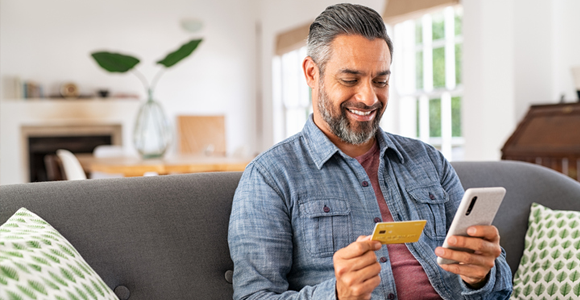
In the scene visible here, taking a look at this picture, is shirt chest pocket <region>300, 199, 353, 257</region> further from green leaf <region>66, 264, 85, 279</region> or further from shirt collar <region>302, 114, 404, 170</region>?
green leaf <region>66, 264, 85, 279</region>

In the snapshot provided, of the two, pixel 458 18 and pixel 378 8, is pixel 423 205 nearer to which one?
pixel 458 18

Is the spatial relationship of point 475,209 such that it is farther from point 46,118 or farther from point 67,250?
point 46,118

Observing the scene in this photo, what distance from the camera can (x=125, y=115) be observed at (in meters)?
7.71

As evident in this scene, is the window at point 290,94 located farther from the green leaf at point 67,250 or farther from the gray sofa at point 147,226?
the green leaf at point 67,250

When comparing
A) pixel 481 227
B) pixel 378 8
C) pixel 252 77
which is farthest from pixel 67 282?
pixel 252 77

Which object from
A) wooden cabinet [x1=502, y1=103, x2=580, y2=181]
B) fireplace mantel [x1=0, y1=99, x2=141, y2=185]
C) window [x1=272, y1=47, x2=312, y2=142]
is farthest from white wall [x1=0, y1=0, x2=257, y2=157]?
wooden cabinet [x1=502, y1=103, x2=580, y2=181]

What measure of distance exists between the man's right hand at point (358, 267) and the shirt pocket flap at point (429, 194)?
0.40m

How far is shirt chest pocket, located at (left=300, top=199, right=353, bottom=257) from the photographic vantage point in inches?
50.0

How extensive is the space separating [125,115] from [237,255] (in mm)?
6869

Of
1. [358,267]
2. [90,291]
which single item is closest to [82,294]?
[90,291]

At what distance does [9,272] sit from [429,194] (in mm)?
955

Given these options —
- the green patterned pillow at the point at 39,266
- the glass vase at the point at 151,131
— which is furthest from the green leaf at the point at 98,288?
the glass vase at the point at 151,131

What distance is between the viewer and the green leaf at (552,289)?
1539 millimetres

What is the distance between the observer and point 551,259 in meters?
1.59
